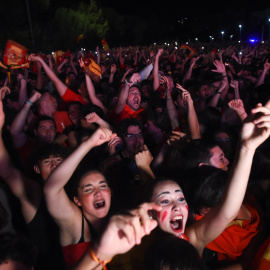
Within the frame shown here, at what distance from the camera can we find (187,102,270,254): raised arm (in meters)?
1.56

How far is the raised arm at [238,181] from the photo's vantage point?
5.13 feet

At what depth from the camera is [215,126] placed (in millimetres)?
3645

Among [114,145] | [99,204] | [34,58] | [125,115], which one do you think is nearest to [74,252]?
[99,204]

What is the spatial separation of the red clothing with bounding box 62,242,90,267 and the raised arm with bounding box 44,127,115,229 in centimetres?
14

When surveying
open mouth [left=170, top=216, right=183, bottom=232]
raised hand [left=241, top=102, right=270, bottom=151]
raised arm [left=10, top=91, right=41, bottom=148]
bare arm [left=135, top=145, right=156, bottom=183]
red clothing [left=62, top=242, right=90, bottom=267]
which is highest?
raised hand [left=241, top=102, right=270, bottom=151]

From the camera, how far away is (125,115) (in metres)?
4.21

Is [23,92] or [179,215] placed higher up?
[23,92]

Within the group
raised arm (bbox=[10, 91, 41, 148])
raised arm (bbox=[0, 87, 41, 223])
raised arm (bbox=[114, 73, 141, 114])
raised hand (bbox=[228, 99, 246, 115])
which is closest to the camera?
raised arm (bbox=[0, 87, 41, 223])

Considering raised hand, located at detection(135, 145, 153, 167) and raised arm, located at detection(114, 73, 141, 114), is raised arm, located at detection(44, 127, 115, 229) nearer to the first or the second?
raised hand, located at detection(135, 145, 153, 167)

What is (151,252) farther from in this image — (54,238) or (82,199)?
(54,238)

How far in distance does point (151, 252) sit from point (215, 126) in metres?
2.30

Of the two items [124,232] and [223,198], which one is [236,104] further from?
[124,232]

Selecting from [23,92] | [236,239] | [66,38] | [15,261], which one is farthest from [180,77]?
[66,38]

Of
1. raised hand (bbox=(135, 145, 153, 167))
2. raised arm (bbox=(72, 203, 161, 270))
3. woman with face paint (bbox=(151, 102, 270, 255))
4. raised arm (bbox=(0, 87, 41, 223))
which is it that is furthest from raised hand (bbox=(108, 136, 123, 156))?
raised arm (bbox=(72, 203, 161, 270))
